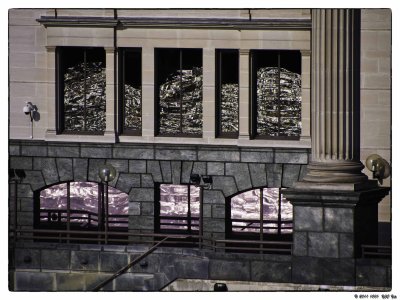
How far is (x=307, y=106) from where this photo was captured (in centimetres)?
10344

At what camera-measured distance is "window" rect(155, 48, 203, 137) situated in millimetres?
103688

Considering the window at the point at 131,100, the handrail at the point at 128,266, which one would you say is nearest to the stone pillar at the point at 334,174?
the handrail at the point at 128,266

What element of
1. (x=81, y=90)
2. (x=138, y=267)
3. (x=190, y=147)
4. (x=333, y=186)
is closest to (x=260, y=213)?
(x=333, y=186)

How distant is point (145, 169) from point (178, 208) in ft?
2.10

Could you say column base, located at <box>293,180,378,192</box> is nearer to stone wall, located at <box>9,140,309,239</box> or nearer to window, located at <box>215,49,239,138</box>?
stone wall, located at <box>9,140,309,239</box>

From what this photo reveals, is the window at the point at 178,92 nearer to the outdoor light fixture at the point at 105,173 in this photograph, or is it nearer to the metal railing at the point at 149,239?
the outdoor light fixture at the point at 105,173

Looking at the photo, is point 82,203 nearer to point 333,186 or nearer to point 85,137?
point 85,137

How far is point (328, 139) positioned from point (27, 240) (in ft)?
13.1

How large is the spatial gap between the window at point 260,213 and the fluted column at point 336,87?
49 cm

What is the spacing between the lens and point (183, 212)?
104 metres

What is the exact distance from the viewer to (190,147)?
10362cm

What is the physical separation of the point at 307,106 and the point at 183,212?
206 cm

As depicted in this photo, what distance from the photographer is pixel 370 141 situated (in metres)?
103

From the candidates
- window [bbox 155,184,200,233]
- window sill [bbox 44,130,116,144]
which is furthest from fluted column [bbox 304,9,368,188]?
window sill [bbox 44,130,116,144]
